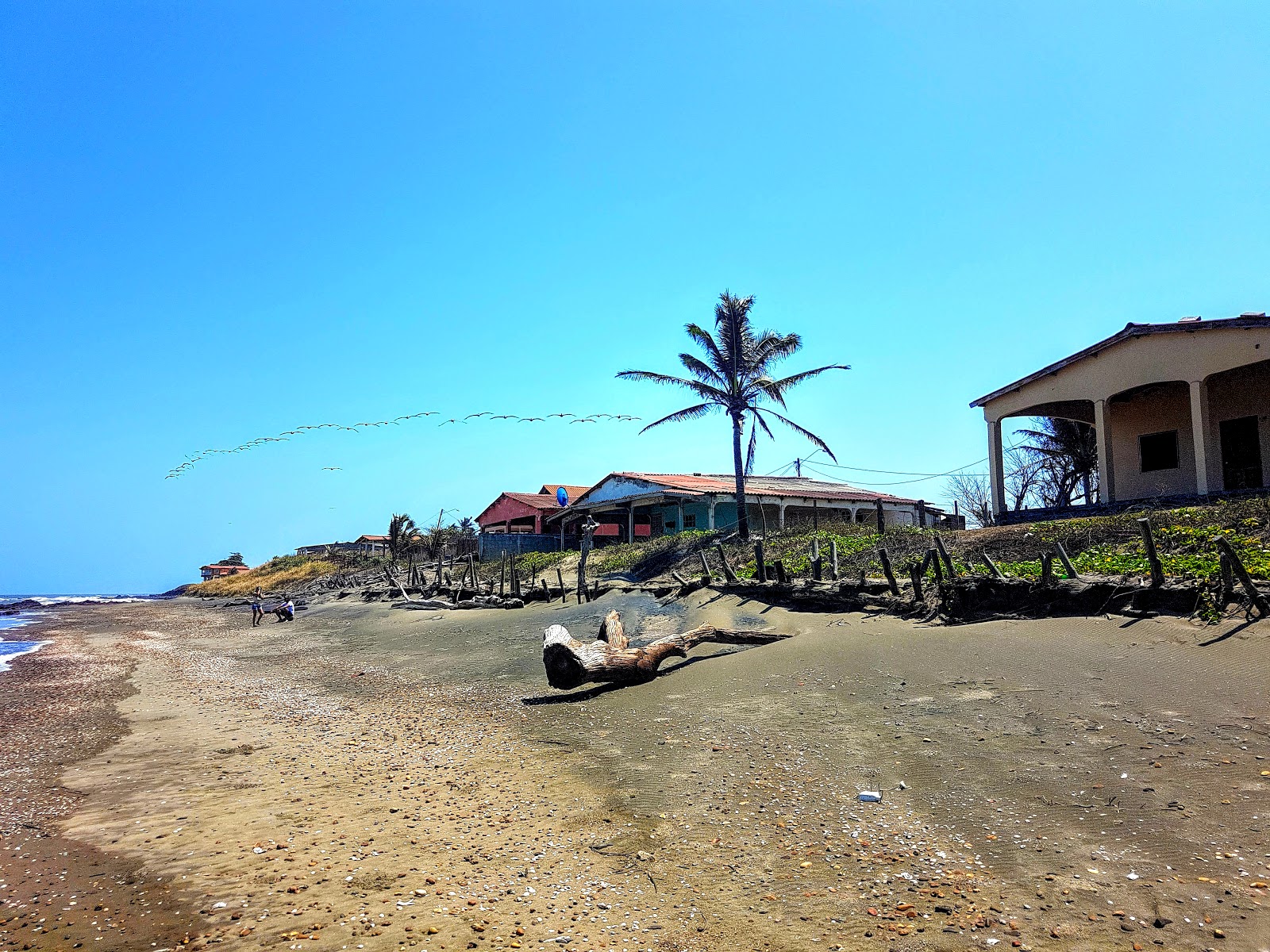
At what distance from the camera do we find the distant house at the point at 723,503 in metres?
33.1

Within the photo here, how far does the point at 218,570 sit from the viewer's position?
8131 cm

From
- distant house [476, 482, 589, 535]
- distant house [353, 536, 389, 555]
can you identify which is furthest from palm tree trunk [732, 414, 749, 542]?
distant house [353, 536, 389, 555]

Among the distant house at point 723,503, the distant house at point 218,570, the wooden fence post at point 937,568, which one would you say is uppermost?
the distant house at point 723,503

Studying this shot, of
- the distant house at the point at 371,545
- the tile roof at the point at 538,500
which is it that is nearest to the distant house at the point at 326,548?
the distant house at the point at 371,545

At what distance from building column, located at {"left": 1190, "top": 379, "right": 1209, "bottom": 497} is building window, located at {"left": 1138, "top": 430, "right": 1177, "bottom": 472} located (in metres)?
2.88

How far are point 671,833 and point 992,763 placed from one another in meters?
2.64

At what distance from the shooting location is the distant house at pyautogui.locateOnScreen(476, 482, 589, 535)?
148 ft

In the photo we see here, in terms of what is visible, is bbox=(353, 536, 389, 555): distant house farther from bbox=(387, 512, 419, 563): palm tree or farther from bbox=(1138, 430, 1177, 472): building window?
bbox=(1138, 430, 1177, 472): building window

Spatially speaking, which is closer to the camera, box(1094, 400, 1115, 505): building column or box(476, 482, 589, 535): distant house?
box(1094, 400, 1115, 505): building column

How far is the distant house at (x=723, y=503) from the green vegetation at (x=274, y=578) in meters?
24.5

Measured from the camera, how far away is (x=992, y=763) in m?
5.85

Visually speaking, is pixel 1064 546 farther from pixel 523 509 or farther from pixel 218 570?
pixel 218 570

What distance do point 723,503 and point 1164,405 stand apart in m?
18.1

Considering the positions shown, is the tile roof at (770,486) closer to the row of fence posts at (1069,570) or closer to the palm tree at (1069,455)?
the palm tree at (1069,455)
